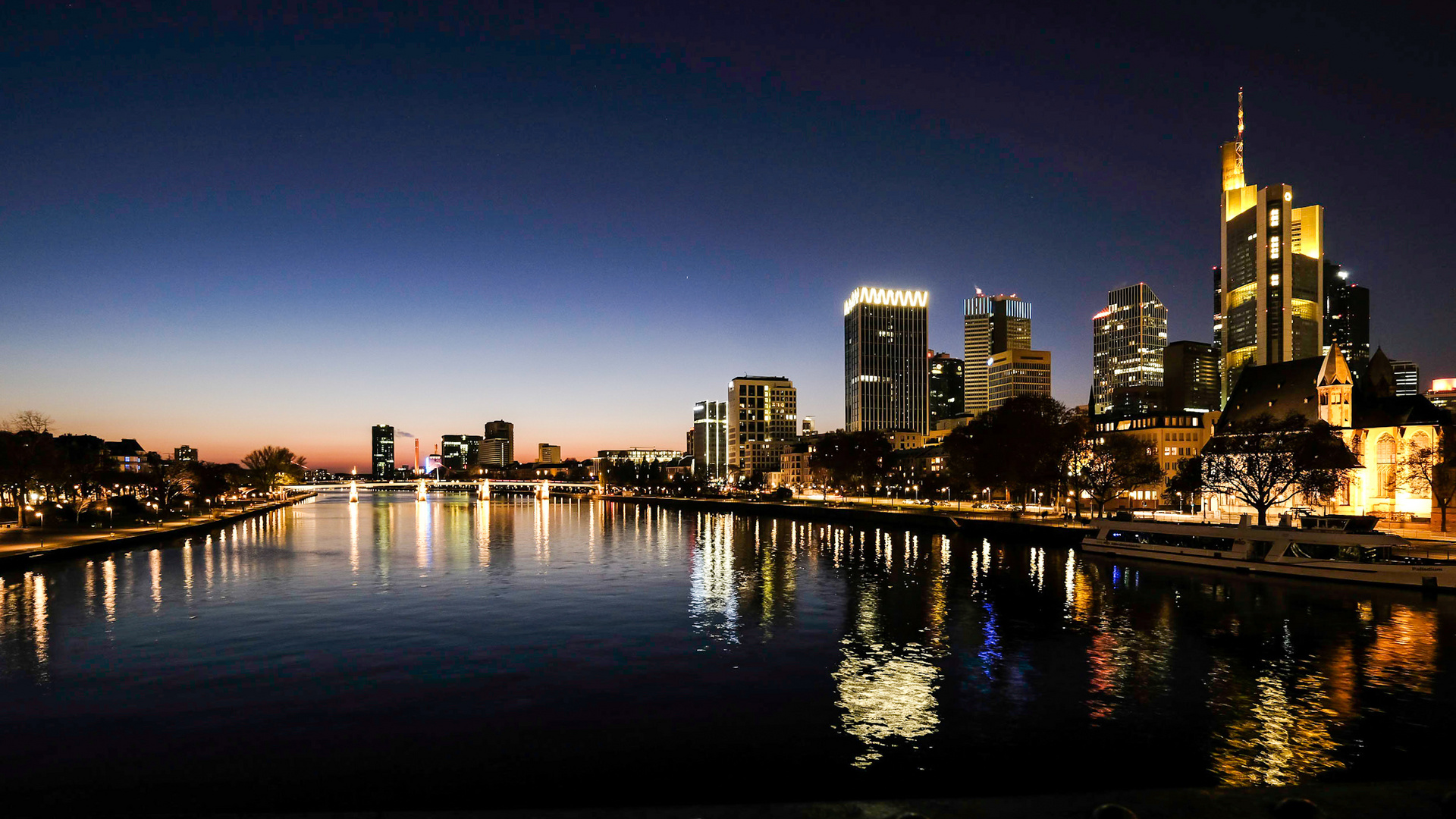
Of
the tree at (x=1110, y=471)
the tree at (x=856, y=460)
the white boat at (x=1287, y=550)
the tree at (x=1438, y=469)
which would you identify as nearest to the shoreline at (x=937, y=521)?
the tree at (x=1110, y=471)

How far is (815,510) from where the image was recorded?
153 meters

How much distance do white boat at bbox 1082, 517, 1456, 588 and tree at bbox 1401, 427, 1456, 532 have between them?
1211cm

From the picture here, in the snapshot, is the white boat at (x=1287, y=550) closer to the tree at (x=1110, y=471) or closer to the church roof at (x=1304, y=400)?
the tree at (x=1110, y=471)

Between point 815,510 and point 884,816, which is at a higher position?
point 884,816

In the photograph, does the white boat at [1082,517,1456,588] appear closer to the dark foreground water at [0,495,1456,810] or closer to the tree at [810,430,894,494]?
the dark foreground water at [0,495,1456,810]

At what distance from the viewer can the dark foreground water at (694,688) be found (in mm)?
20156

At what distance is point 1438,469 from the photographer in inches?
3127

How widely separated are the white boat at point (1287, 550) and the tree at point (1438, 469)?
477 inches

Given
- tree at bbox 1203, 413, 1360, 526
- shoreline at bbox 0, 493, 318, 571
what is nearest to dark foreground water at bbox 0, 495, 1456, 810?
shoreline at bbox 0, 493, 318, 571

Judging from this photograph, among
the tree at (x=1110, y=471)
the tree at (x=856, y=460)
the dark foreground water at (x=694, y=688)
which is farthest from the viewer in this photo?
the tree at (x=856, y=460)

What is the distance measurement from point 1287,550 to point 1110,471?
4432 centimetres

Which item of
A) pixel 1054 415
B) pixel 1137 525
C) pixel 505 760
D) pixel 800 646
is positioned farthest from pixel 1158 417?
pixel 505 760

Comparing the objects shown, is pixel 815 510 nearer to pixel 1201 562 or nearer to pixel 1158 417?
pixel 1158 417

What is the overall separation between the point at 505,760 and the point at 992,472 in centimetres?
10448
